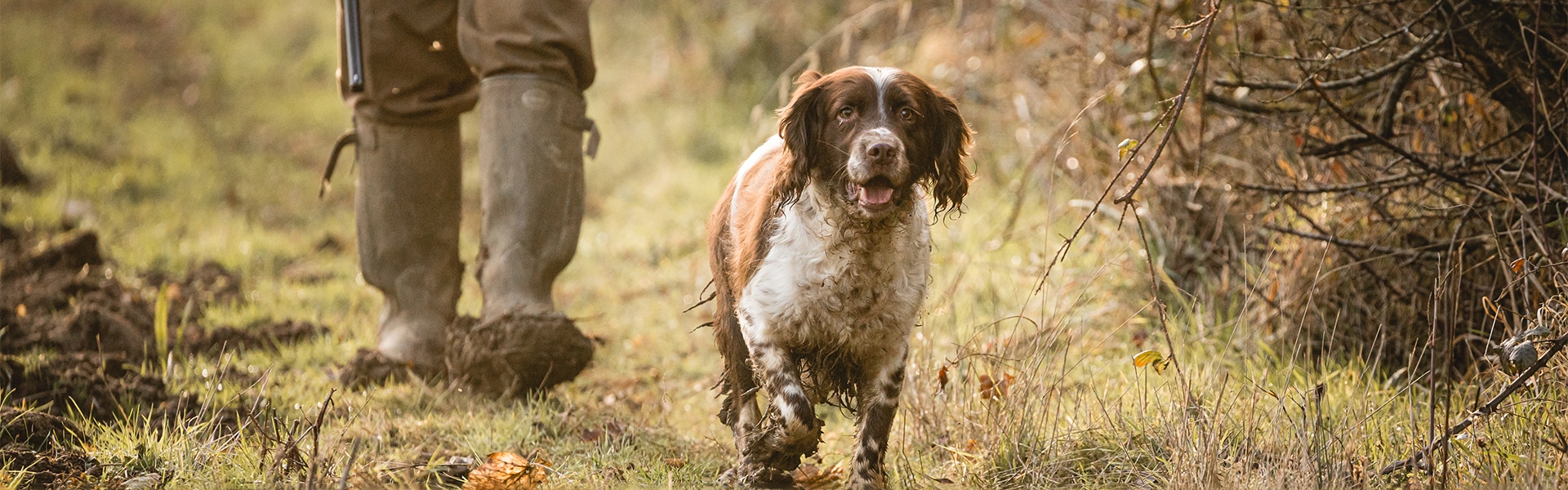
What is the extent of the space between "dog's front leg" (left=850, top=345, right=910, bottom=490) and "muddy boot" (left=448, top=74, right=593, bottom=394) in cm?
99

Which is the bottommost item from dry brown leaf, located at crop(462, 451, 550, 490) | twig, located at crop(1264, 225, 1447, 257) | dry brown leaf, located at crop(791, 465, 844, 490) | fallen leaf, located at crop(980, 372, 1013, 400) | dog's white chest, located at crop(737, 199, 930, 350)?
dry brown leaf, located at crop(791, 465, 844, 490)

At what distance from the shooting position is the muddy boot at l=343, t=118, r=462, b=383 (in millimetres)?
4281

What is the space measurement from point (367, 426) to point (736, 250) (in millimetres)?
1109

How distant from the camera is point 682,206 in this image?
8031 millimetres

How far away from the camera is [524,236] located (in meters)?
3.90

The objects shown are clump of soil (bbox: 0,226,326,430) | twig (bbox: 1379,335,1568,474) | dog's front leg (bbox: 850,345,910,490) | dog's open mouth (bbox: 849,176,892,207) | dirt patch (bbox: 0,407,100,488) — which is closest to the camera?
twig (bbox: 1379,335,1568,474)

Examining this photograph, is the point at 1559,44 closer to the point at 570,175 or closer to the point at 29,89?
the point at 570,175

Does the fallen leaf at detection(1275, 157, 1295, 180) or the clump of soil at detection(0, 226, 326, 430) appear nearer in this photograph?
the clump of soil at detection(0, 226, 326, 430)

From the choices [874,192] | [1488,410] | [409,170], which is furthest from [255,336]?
[1488,410]

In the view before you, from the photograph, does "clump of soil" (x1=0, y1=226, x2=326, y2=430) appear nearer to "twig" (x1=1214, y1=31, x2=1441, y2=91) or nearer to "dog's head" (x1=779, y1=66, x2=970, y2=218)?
"dog's head" (x1=779, y1=66, x2=970, y2=218)

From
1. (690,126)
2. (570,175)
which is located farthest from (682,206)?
(570,175)

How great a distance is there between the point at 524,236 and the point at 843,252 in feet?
3.93

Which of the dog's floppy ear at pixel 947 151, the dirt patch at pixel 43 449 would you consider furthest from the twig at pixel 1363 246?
the dirt patch at pixel 43 449

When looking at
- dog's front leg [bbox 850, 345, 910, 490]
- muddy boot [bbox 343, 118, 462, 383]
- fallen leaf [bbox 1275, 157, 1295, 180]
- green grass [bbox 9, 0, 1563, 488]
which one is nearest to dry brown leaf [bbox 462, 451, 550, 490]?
green grass [bbox 9, 0, 1563, 488]
